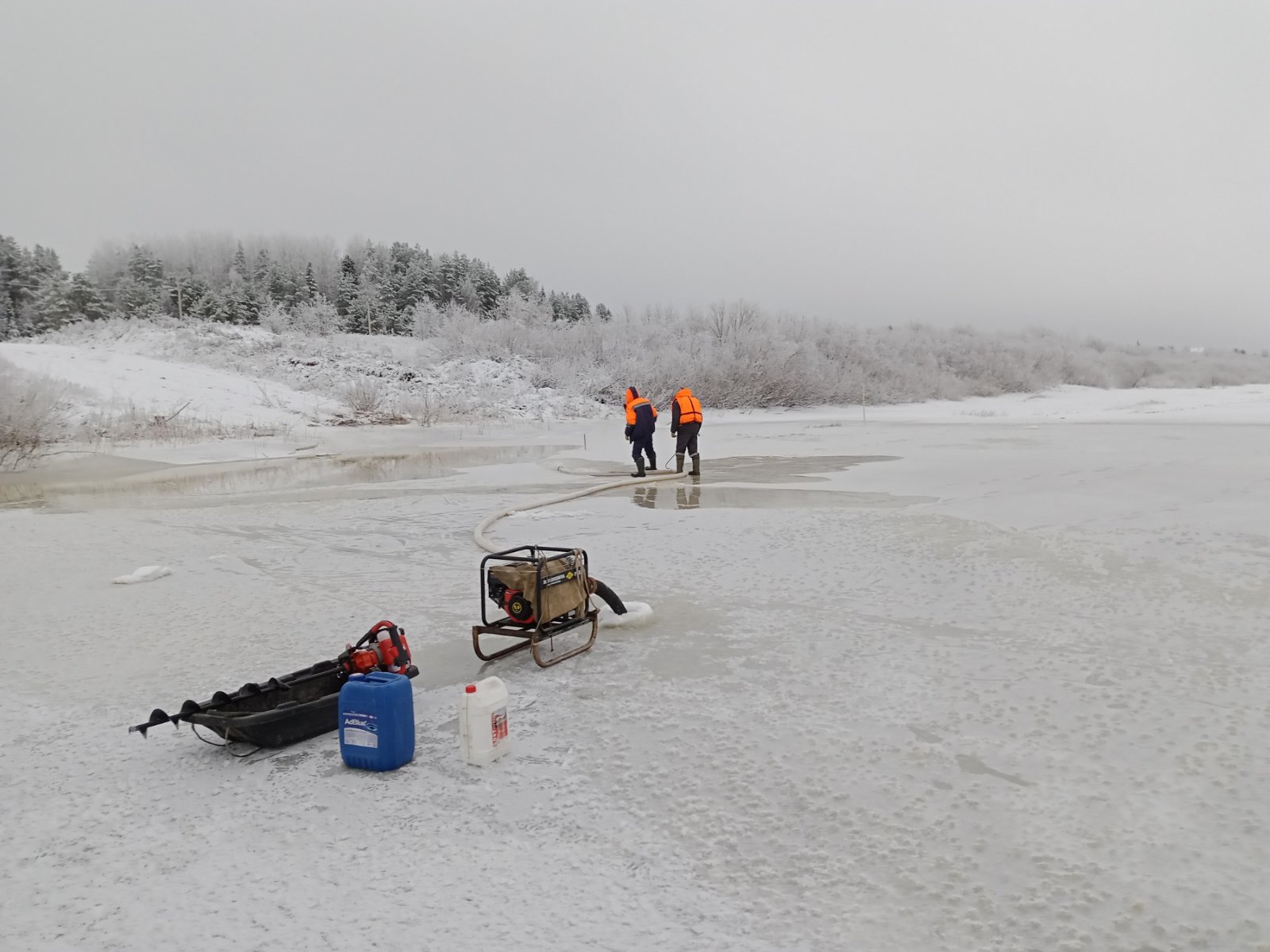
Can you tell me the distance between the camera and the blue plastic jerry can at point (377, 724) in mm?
3332

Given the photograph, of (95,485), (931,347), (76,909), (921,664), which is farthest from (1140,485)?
(931,347)

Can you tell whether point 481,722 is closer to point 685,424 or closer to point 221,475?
point 685,424

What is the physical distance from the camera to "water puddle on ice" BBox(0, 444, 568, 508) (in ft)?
42.9

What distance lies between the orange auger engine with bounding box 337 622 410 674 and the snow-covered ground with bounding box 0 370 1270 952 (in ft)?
0.84

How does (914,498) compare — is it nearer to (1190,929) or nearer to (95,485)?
(1190,929)

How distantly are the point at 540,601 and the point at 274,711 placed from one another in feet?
4.66

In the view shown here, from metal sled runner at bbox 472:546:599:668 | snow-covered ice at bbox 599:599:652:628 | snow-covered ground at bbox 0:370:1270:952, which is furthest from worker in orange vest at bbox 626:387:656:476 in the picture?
metal sled runner at bbox 472:546:599:668

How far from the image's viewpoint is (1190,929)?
7.56 ft

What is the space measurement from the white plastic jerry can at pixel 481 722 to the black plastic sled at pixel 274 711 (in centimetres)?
80

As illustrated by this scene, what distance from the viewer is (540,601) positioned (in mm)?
4359

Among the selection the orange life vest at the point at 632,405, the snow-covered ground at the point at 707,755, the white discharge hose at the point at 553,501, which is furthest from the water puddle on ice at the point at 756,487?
the snow-covered ground at the point at 707,755

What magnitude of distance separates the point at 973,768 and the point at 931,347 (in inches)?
2612

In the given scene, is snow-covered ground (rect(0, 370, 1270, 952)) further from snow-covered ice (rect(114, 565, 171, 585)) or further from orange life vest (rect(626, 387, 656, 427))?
orange life vest (rect(626, 387, 656, 427))

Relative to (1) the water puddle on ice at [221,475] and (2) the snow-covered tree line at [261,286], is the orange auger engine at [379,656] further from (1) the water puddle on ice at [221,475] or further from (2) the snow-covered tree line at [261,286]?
(2) the snow-covered tree line at [261,286]
